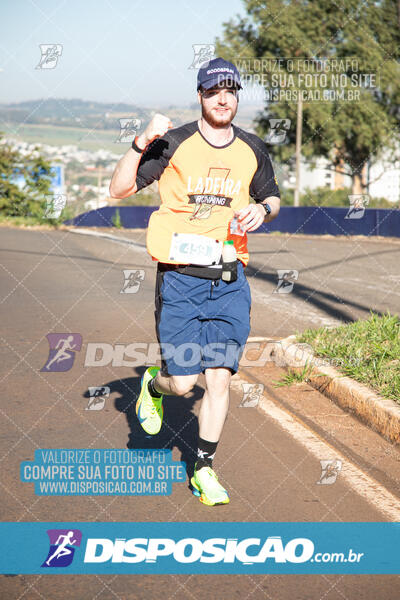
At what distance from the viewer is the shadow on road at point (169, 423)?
4.57 m

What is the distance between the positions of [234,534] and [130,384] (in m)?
2.78

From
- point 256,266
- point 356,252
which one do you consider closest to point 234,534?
point 256,266

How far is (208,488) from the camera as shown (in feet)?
12.3

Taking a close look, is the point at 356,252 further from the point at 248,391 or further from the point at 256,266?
the point at 248,391

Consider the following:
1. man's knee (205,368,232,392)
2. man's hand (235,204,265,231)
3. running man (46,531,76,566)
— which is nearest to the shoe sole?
man's knee (205,368,232,392)

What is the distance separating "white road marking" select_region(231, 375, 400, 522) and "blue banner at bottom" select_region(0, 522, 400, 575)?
0.84 feet

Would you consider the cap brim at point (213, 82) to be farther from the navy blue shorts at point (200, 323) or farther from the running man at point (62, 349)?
the running man at point (62, 349)

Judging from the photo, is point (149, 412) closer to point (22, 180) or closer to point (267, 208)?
point (267, 208)

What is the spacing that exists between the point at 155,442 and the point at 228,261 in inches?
54.3

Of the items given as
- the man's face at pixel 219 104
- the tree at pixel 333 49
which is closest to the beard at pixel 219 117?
the man's face at pixel 219 104

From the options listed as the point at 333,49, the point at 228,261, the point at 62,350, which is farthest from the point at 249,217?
the point at 333,49

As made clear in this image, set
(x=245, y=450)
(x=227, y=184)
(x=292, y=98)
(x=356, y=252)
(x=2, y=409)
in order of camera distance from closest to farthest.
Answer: (x=227, y=184), (x=245, y=450), (x=2, y=409), (x=356, y=252), (x=292, y=98)

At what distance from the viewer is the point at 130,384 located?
6043 mm

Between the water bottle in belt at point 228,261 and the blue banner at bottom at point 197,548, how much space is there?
122cm
